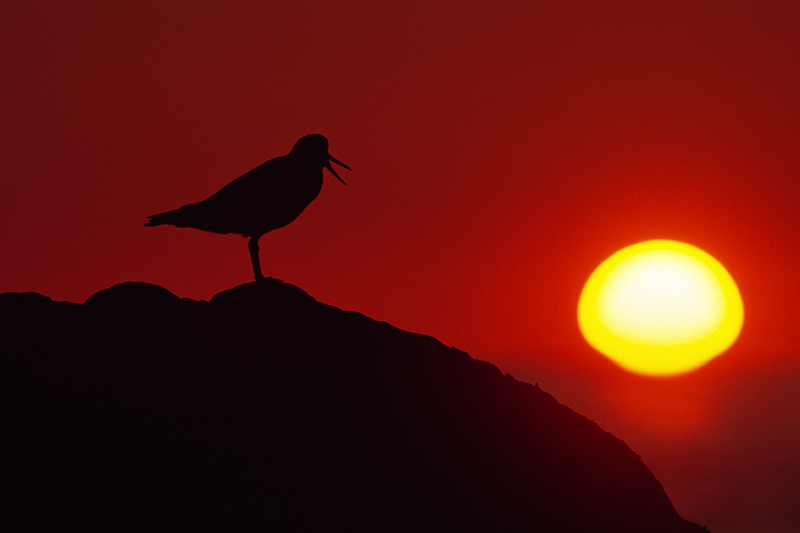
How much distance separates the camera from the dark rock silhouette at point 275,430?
26.3ft

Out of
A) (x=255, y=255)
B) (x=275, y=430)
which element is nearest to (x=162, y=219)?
(x=255, y=255)

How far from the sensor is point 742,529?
99250 mm

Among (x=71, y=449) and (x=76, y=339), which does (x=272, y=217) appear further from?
(x=71, y=449)

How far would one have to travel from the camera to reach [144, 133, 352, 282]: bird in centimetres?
1306

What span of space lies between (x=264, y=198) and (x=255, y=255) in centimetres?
83

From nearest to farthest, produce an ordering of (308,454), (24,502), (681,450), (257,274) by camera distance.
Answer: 1. (24,502)
2. (308,454)
3. (257,274)
4. (681,450)

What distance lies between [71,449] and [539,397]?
5378mm

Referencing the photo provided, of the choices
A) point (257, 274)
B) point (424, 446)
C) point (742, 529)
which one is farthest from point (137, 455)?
point (742, 529)

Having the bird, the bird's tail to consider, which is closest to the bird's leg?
Result: the bird

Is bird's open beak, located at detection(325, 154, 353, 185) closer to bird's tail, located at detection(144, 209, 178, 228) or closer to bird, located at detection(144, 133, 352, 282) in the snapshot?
bird, located at detection(144, 133, 352, 282)

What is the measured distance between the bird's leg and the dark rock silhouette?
1.45m

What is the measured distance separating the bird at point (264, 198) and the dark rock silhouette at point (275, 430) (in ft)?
7.49

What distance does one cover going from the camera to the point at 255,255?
1316 centimetres

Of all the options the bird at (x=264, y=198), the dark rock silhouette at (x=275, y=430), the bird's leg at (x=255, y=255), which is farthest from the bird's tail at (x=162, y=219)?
the dark rock silhouette at (x=275, y=430)
